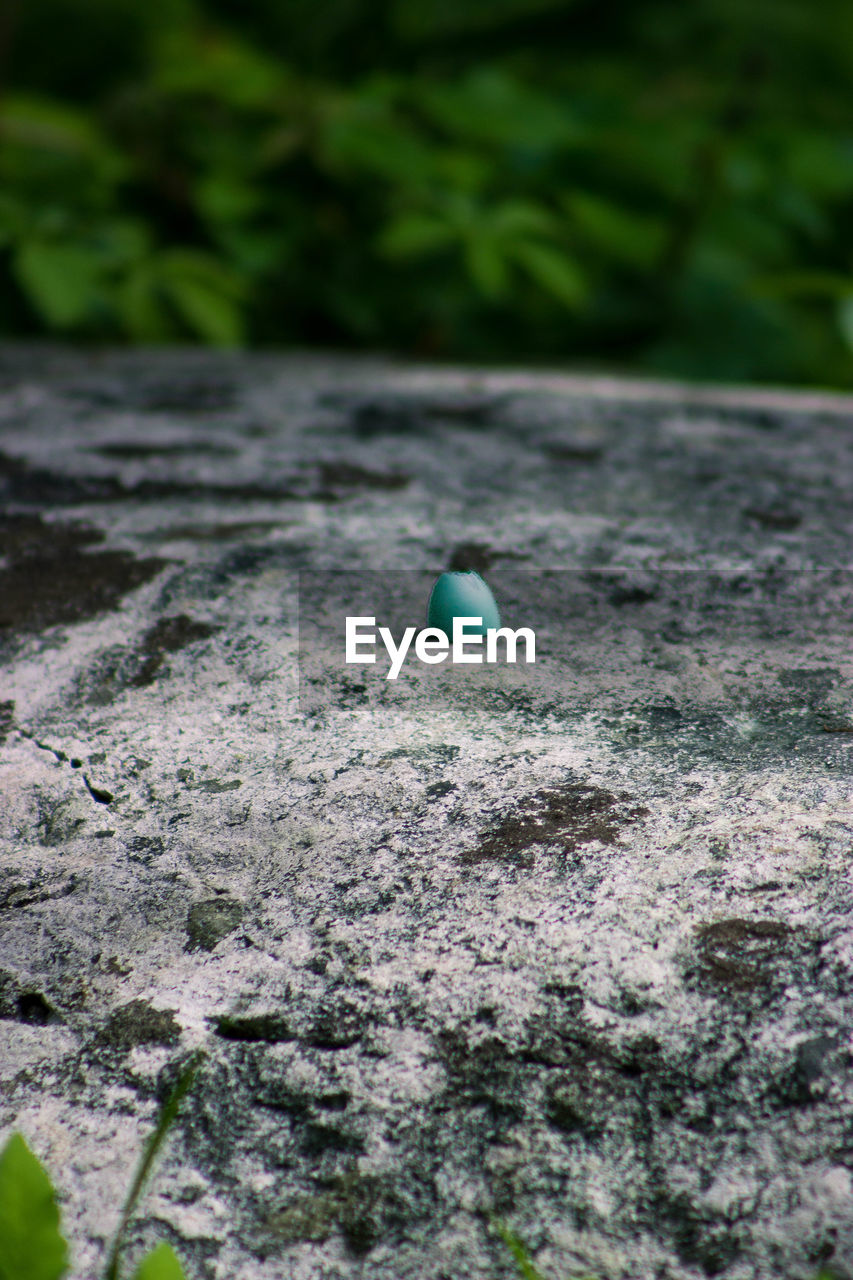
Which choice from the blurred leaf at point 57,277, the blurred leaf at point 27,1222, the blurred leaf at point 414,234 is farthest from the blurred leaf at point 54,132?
the blurred leaf at point 27,1222

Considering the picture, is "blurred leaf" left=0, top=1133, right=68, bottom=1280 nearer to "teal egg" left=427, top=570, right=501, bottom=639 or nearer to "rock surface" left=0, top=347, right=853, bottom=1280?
"rock surface" left=0, top=347, right=853, bottom=1280

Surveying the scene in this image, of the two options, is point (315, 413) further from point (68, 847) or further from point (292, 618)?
point (68, 847)

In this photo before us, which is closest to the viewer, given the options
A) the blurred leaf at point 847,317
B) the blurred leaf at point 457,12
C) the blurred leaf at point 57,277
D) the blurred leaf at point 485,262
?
the blurred leaf at point 847,317

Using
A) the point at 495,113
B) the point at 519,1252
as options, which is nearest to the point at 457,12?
the point at 495,113

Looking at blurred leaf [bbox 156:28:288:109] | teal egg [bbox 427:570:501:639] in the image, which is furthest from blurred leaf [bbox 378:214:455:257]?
teal egg [bbox 427:570:501:639]

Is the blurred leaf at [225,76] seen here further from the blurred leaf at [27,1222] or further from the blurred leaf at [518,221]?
the blurred leaf at [27,1222]

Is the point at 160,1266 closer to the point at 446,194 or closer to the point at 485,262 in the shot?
the point at 485,262

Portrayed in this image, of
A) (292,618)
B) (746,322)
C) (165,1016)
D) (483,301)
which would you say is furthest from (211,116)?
(165,1016)
